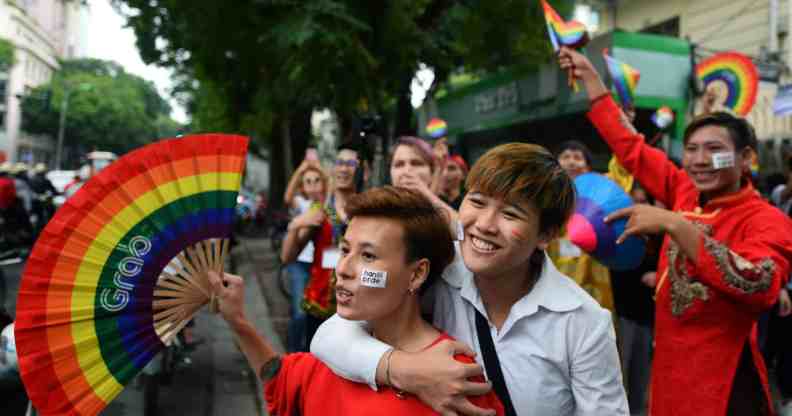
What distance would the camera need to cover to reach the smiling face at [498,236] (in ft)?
5.06

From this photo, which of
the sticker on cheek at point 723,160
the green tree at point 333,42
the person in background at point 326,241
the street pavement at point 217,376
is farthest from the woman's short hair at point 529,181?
the green tree at point 333,42

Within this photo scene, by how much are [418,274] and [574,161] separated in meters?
2.69

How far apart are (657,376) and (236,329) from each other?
1.50 m

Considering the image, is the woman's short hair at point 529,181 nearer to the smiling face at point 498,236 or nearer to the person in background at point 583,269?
the smiling face at point 498,236

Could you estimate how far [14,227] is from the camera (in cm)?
916

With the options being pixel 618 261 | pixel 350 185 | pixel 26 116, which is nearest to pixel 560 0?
pixel 350 185

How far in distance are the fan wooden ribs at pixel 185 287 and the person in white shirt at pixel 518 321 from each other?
302mm

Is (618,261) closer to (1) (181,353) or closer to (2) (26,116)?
(1) (181,353)

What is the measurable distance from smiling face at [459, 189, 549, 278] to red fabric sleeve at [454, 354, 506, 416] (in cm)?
21

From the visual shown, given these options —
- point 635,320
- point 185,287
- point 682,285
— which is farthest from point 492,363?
point 635,320

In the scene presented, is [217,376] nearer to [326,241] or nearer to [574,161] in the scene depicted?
[326,241]

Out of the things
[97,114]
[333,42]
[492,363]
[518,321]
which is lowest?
[492,363]

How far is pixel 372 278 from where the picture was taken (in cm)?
149

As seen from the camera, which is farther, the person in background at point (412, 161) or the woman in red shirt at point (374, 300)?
the person in background at point (412, 161)
